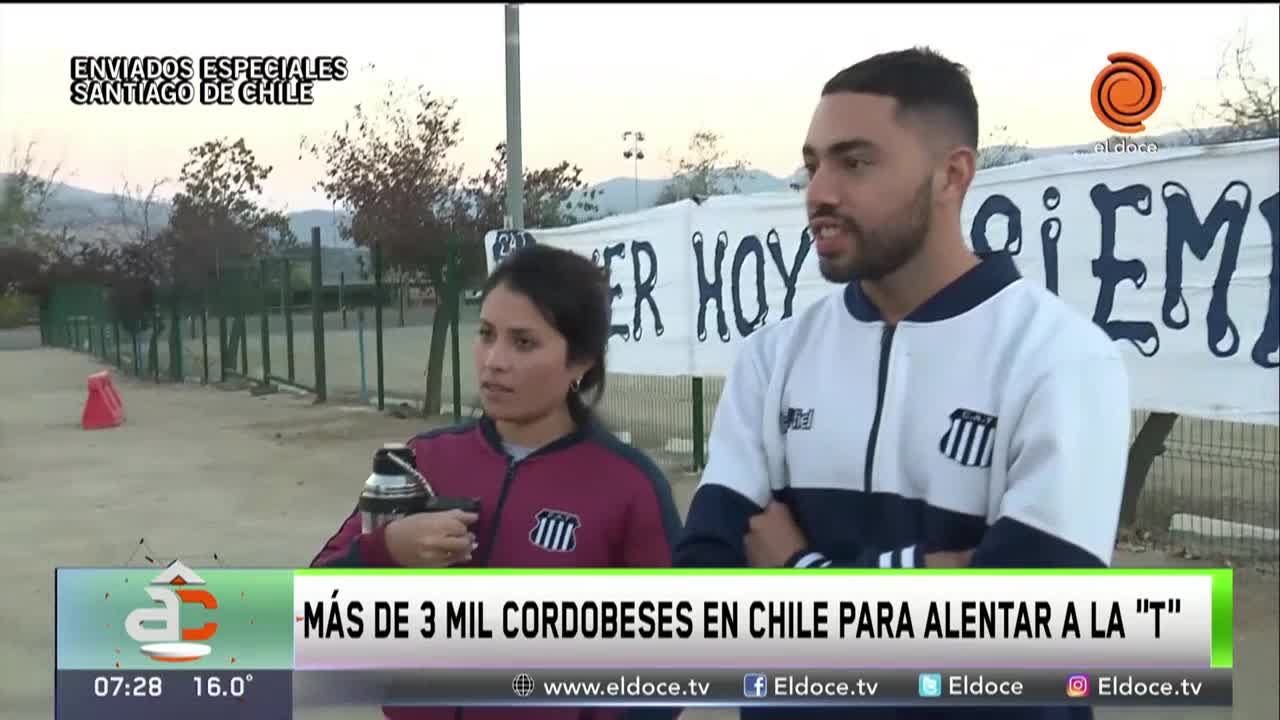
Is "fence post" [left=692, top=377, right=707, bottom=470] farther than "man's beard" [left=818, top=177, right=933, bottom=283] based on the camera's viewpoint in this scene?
Yes

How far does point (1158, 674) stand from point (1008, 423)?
2.47 feet

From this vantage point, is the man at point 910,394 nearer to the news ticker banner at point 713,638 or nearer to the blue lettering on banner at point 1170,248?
the news ticker banner at point 713,638

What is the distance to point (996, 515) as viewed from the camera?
162cm

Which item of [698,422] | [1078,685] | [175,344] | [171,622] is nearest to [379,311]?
[698,422]

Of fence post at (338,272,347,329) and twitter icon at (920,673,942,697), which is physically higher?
fence post at (338,272,347,329)

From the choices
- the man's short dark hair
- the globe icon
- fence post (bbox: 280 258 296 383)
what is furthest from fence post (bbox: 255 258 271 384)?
the man's short dark hair

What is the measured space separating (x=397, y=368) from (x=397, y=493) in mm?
12127

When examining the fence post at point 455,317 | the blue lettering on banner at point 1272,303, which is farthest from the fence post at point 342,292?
the blue lettering on banner at point 1272,303

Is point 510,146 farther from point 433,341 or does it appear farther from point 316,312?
point 316,312

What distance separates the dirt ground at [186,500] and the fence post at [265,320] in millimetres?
1498

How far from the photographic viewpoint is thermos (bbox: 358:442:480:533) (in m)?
1.92

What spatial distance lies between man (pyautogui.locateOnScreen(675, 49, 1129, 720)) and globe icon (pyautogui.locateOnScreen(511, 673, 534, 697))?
542 millimetres

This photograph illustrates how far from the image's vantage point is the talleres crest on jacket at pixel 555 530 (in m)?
1.95

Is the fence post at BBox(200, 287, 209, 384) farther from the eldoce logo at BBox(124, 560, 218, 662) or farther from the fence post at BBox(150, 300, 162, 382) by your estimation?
the eldoce logo at BBox(124, 560, 218, 662)
